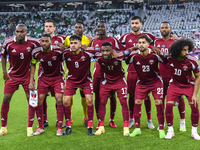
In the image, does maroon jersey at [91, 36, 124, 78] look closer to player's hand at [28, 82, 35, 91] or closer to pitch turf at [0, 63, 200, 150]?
pitch turf at [0, 63, 200, 150]

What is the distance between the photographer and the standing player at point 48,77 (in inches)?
201

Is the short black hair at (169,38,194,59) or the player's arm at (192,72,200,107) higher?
the short black hair at (169,38,194,59)

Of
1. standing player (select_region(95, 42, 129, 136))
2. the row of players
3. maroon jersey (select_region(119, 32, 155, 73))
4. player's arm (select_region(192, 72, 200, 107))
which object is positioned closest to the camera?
player's arm (select_region(192, 72, 200, 107))

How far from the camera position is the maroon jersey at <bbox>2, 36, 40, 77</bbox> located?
515 centimetres

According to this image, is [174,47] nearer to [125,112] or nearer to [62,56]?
[125,112]

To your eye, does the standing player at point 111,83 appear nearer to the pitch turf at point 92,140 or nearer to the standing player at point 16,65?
the pitch turf at point 92,140

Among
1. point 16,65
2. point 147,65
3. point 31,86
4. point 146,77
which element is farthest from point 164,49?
point 16,65

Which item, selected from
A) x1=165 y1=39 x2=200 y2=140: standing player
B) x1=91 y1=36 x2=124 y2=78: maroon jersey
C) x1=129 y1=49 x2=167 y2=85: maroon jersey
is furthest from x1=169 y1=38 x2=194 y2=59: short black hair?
x1=91 y1=36 x2=124 y2=78: maroon jersey

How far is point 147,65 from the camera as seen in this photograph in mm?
4945

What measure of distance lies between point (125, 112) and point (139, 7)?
35930 millimetres

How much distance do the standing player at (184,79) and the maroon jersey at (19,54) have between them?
2925 millimetres

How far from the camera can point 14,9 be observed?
1657 inches

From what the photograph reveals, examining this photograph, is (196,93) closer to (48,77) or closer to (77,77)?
(77,77)

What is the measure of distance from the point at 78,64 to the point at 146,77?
4.74 ft
